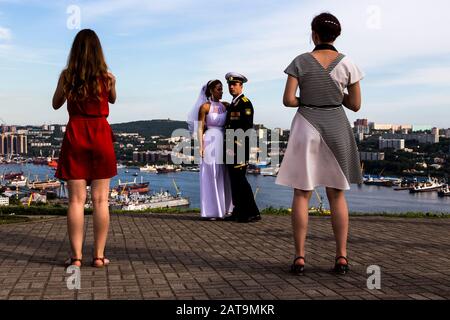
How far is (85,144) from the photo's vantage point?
14.4ft

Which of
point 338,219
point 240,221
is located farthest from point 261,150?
point 338,219

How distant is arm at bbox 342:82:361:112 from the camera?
4244mm

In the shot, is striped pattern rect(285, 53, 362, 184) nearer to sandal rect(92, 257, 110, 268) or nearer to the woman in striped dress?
the woman in striped dress

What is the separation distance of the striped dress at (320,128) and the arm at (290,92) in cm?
4

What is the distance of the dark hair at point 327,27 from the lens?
13.7ft

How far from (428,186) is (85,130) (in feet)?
279

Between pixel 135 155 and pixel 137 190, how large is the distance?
47.9ft

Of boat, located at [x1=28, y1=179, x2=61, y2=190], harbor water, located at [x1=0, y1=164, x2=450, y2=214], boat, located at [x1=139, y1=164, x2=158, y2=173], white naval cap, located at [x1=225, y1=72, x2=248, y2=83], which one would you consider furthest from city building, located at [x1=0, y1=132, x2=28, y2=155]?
white naval cap, located at [x1=225, y1=72, x2=248, y2=83]

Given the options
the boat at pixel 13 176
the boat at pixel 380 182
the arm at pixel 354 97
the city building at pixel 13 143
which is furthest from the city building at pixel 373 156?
the city building at pixel 13 143

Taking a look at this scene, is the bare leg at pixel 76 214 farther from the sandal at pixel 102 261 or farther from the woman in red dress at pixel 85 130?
the sandal at pixel 102 261

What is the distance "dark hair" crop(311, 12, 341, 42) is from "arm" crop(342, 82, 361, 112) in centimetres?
38

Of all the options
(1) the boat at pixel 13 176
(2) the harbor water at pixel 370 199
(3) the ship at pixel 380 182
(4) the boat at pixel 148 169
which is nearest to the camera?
(2) the harbor water at pixel 370 199

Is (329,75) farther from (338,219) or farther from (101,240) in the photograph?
(101,240)

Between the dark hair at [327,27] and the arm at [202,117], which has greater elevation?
the dark hair at [327,27]
